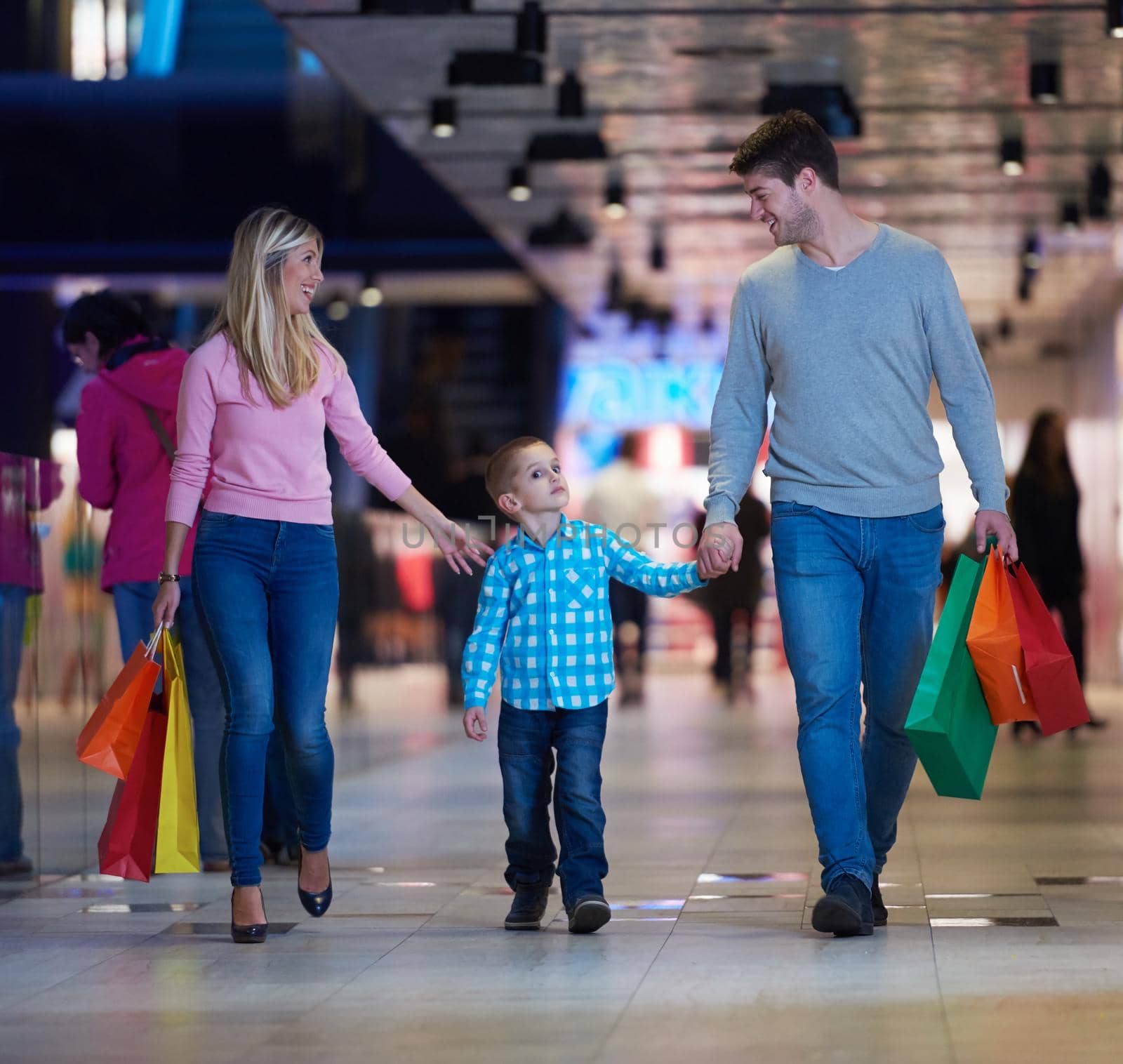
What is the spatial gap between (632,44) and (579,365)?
8.37 m

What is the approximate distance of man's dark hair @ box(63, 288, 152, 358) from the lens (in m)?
5.26

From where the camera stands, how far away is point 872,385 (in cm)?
394

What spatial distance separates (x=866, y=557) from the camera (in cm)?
392

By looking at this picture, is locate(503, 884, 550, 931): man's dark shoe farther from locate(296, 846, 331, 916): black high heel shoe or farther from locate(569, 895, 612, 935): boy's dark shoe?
locate(296, 846, 331, 916): black high heel shoe

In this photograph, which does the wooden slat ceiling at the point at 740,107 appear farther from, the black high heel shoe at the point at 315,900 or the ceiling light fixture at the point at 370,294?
the black high heel shoe at the point at 315,900

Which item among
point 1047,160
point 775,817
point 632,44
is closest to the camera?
point 775,817

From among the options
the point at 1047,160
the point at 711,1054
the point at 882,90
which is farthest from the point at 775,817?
the point at 1047,160

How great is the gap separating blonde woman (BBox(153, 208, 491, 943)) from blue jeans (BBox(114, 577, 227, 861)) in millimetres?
1131

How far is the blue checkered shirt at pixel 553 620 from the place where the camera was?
411cm

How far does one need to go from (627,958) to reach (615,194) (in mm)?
9245

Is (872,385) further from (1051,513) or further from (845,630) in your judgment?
(1051,513)

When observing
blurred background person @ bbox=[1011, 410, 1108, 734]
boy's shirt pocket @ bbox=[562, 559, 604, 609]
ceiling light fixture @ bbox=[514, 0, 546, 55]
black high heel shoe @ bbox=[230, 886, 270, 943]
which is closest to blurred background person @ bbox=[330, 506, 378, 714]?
ceiling light fixture @ bbox=[514, 0, 546, 55]

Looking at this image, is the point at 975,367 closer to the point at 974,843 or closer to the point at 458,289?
the point at 974,843

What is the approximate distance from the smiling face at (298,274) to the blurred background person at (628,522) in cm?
861
